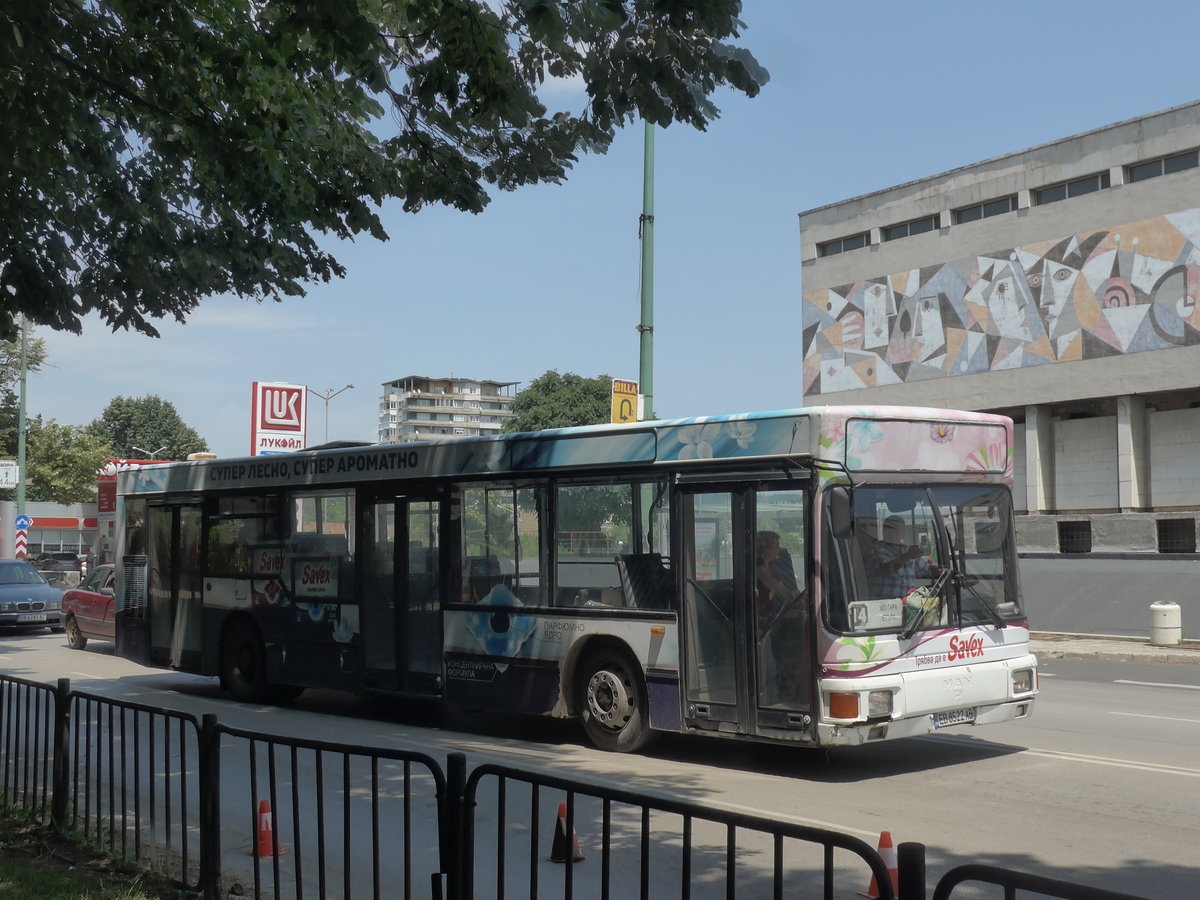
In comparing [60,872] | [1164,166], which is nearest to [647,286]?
[60,872]

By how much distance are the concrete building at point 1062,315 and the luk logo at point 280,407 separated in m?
34.2

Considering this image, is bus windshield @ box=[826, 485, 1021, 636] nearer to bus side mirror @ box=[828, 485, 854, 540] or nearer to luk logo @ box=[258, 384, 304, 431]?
bus side mirror @ box=[828, 485, 854, 540]

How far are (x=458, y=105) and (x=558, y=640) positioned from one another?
5.05m

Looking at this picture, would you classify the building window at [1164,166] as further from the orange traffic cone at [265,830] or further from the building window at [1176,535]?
the orange traffic cone at [265,830]

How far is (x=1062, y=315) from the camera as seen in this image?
48.1m

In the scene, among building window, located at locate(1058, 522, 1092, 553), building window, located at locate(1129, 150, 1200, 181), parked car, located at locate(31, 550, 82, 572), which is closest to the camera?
building window, located at locate(1129, 150, 1200, 181)

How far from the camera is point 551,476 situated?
11445 mm

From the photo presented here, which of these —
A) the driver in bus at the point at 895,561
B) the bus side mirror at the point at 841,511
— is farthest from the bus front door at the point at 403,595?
the driver in bus at the point at 895,561

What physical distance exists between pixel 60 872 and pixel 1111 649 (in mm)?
18985

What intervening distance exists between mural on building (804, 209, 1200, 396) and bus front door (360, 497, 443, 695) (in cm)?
3879

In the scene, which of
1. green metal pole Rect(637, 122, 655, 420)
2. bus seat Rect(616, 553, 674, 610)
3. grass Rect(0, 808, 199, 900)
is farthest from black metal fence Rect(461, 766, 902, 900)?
green metal pole Rect(637, 122, 655, 420)

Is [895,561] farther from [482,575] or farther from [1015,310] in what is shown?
[1015,310]

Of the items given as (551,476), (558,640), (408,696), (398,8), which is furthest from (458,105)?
(408,696)

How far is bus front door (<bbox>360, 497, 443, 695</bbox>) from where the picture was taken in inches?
495
